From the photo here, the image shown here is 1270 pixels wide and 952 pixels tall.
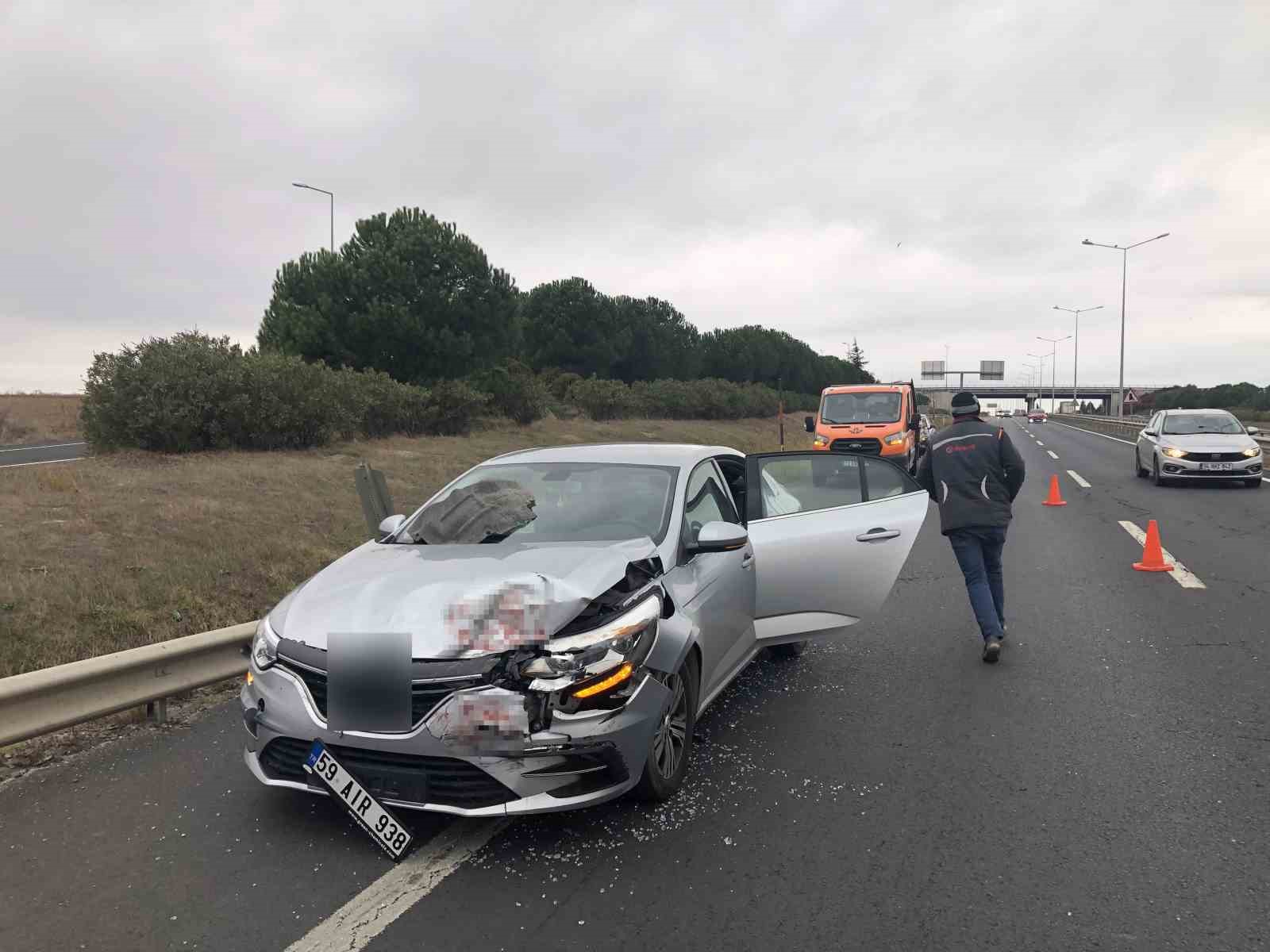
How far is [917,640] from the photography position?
6.72 m

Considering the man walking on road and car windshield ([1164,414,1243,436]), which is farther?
car windshield ([1164,414,1243,436])

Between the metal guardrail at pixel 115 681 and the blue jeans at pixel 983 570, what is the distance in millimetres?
4731

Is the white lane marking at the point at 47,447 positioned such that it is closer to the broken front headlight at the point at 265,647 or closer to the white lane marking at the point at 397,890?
the broken front headlight at the point at 265,647

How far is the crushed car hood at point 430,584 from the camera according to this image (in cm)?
341

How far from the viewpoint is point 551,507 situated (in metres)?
4.83

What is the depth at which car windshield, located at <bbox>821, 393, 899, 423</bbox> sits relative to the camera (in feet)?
68.3

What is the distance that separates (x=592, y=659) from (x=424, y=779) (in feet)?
2.38

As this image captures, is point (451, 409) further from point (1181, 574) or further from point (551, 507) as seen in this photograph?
point (551, 507)

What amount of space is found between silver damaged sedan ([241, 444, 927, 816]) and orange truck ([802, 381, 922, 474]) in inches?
607

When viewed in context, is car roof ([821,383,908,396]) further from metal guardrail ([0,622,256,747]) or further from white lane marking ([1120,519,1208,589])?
metal guardrail ([0,622,256,747])

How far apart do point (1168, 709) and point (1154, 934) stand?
2.55m

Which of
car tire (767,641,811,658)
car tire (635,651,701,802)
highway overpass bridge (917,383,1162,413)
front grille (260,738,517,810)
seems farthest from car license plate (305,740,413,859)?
highway overpass bridge (917,383,1162,413)

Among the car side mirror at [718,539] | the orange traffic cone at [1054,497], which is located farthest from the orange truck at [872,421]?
the car side mirror at [718,539]

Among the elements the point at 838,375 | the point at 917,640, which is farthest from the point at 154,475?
Result: the point at 838,375
